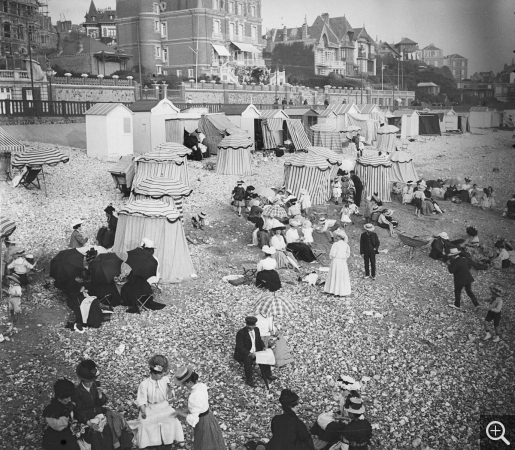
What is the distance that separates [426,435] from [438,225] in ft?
36.5

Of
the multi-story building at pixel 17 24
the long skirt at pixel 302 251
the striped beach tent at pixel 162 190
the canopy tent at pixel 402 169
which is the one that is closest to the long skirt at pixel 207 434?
the long skirt at pixel 302 251

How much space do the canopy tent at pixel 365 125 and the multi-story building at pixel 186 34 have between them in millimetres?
13949

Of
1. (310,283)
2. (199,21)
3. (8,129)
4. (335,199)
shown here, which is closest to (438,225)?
(335,199)

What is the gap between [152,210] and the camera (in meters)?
11.0

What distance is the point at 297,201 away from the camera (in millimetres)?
16172

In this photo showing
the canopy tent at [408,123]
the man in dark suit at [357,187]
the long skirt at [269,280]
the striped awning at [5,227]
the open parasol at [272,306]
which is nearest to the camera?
the open parasol at [272,306]

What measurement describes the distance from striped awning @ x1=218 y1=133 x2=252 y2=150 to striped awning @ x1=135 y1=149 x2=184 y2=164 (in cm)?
421

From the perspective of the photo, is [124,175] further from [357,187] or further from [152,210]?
[357,187]

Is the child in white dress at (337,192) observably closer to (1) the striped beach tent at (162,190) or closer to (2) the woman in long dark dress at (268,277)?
(1) the striped beach tent at (162,190)

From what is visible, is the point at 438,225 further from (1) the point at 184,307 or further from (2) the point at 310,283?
(1) the point at 184,307

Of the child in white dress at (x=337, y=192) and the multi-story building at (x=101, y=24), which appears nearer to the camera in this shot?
the child in white dress at (x=337, y=192)

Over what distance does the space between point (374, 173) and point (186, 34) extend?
30121mm

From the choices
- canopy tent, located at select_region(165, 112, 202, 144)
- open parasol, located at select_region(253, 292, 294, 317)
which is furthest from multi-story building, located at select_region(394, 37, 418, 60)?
open parasol, located at select_region(253, 292, 294, 317)

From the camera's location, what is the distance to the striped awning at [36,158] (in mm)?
15242
